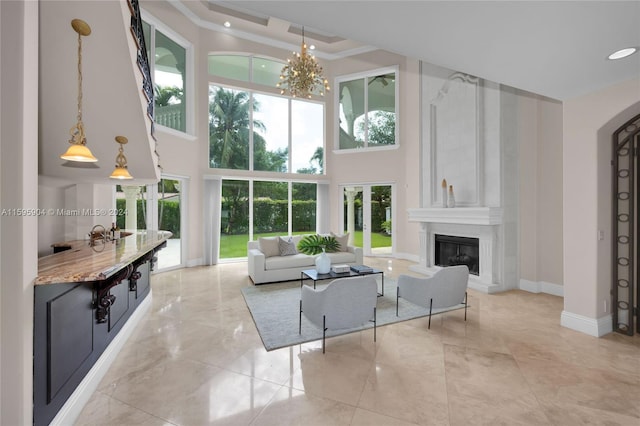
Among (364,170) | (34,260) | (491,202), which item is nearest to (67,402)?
(34,260)

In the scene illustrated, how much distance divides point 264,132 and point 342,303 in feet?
21.9

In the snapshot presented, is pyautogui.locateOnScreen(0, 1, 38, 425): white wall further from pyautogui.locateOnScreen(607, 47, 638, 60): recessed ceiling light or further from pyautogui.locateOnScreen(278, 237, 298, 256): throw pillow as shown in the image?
pyautogui.locateOnScreen(278, 237, 298, 256): throw pillow

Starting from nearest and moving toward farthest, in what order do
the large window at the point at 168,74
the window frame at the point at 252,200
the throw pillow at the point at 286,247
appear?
the throw pillow at the point at 286,247 → the large window at the point at 168,74 → the window frame at the point at 252,200

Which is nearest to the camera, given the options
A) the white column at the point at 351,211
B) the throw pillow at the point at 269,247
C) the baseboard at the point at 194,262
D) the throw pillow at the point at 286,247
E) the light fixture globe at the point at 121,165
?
the light fixture globe at the point at 121,165

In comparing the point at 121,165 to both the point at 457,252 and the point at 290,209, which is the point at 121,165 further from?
the point at 457,252

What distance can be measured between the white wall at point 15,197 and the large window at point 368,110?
315 inches

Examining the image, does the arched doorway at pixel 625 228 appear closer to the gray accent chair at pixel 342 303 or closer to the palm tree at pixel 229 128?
the gray accent chair at pixel 342 303

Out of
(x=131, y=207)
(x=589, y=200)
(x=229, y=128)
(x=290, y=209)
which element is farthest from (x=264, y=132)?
(x=589, y=200)

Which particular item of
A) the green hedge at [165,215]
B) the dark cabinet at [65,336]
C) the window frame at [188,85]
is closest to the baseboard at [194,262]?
the green hedge at [165,215]

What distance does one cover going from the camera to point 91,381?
242 cm

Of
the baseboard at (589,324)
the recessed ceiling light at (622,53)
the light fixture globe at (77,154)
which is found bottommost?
the baseboard at (589,324)

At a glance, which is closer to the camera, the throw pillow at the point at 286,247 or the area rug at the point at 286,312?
the area rug at the point at 286,312

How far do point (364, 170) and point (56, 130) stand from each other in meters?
7.18

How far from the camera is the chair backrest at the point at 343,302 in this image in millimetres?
3037
